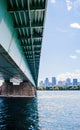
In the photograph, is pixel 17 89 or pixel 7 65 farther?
pixel 17 89

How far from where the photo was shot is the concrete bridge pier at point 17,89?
254ft

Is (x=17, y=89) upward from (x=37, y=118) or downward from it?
upward

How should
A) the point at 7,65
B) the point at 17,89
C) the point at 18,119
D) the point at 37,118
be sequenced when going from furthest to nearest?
the point at 17,89
the point at 37,118
the point at 18,119
the point at 7,65

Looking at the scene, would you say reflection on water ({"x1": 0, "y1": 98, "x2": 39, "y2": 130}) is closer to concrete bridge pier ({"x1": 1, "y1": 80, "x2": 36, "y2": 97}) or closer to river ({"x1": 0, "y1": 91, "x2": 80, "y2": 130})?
river ({"x1": 0, "y1": 91, "x2": 80, "y2": 130})

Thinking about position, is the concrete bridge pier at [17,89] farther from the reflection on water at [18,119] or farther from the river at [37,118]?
the reflection on water at [18,119]

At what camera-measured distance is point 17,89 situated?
78.9 m

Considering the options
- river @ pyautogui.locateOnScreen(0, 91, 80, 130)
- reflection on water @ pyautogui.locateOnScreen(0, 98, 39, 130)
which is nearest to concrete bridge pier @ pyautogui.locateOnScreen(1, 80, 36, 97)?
river @ pyautogui.locateOnScreen(0, 91, 80, 130)

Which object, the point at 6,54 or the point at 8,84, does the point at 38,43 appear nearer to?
the point at 6,54

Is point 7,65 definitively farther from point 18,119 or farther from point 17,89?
point 17,89

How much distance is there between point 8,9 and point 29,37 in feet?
23.2

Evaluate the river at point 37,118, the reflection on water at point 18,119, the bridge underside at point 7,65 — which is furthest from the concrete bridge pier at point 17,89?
the bridge underside at point 7,65

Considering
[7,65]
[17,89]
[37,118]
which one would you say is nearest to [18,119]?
[37,118]

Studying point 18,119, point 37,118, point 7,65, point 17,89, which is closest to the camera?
point 7,65

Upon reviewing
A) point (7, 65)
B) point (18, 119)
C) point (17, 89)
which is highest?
point (7, 65)
